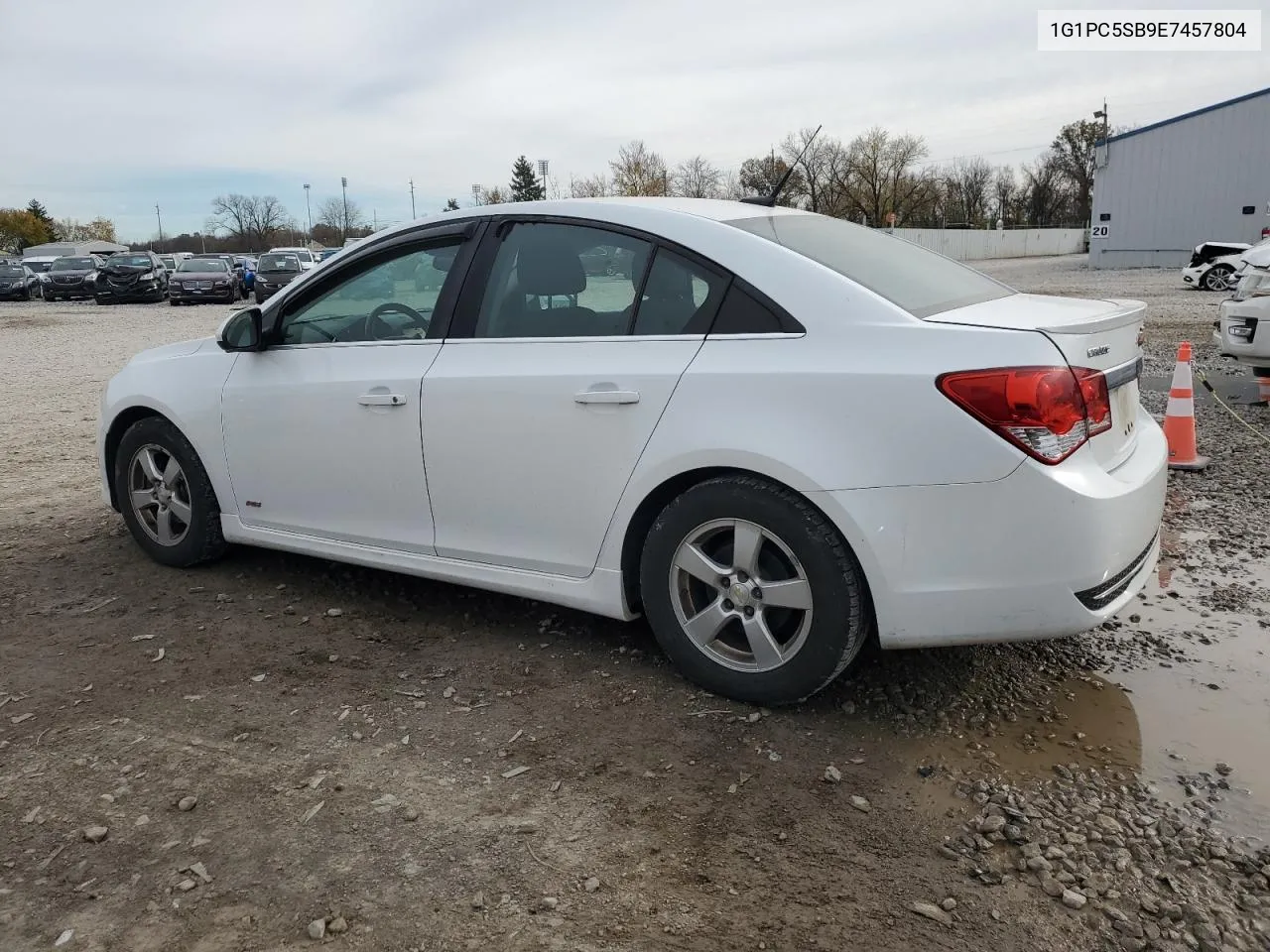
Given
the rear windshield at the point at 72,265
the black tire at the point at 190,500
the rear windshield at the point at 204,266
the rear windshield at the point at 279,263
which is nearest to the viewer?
the black tire at the point at 190,500

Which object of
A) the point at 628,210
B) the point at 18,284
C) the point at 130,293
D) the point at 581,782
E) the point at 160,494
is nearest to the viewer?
the point at 581,782

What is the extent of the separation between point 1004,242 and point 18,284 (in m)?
56.3

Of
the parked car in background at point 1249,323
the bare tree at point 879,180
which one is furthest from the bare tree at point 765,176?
the parked car in background at point 1249,323

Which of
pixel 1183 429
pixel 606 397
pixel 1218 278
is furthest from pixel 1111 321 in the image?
pixel 1218 278

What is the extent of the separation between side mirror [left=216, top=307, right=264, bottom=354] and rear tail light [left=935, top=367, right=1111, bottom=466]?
2.91 m

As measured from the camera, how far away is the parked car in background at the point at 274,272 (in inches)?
1178

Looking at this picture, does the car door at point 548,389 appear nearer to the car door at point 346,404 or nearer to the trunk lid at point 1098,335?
the car door at point 346,404

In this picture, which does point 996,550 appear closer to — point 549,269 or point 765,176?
point 549,269

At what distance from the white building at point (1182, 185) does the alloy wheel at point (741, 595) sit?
40.5m

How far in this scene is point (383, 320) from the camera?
418 centimetres

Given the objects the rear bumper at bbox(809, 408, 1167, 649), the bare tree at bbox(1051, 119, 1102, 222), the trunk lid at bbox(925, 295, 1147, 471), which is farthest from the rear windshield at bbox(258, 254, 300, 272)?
the bare tree at bbox(1051, 119, 1102, 222)

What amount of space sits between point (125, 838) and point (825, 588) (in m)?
2.05

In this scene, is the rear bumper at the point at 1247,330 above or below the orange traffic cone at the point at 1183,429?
above

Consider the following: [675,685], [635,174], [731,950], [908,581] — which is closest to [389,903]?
[731,950]
